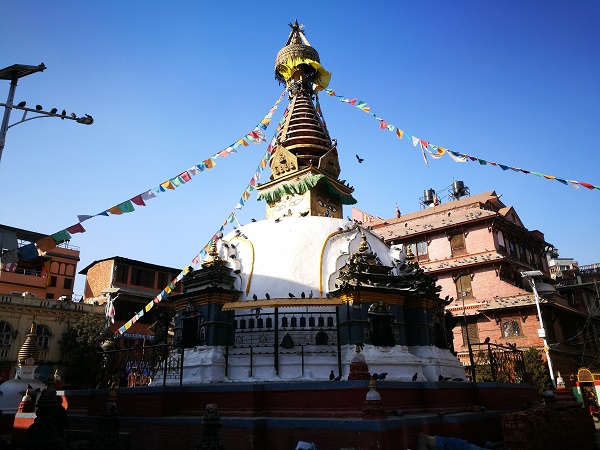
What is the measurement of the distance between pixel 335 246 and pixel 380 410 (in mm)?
8002

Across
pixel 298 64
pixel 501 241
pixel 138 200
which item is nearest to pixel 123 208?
pixel 138 200

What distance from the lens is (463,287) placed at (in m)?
33.2

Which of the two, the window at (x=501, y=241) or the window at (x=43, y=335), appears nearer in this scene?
the window at (x=43, y=335)

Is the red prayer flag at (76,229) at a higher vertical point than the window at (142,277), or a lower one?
lower

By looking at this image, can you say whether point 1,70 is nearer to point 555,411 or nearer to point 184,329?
point 184,329

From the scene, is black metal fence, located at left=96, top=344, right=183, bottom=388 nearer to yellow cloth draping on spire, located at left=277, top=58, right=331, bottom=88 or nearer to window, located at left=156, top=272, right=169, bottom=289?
yellow cloth draping on spire, located at left=277, top=58, right=331, bottom=88

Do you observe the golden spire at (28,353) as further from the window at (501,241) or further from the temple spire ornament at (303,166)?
the window at (501,241)

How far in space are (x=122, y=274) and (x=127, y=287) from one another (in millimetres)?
1179

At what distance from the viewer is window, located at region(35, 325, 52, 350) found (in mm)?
31703

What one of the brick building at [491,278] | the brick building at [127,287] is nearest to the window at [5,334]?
the brick building at [127,287]

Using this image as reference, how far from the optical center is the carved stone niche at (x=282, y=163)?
2231 cm

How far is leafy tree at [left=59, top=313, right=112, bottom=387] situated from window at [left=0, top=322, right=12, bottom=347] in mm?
3179

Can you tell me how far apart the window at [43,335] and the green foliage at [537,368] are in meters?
30.4

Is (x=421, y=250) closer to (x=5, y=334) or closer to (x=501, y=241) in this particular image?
(x=501, y=241)
